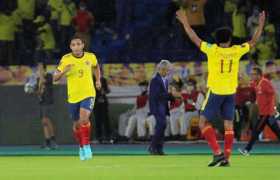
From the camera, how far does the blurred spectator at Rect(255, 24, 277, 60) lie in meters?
29.1

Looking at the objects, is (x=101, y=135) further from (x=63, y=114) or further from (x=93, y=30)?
(x=93, y=30)

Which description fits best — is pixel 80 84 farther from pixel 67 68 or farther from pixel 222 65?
pixel 222 65

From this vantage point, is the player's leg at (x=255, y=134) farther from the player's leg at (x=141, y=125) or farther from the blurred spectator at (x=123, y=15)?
the blurred spectator at (x=123, y=15)

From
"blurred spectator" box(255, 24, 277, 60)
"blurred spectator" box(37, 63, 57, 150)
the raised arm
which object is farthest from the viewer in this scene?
"blurred spectator" box(255, 24, 277, 60)

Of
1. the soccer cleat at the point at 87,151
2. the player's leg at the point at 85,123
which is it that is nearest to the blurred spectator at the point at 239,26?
the player's leg at the point at 85,123

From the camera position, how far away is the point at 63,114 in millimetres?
29109

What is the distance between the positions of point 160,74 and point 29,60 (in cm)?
845

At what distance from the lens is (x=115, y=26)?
31.8 metres

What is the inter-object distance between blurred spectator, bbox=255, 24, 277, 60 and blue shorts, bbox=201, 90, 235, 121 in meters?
12.2

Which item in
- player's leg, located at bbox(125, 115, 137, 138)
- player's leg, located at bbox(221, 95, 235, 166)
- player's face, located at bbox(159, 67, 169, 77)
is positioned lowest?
player's leg, located at bbox(125, 115, 137, 138)

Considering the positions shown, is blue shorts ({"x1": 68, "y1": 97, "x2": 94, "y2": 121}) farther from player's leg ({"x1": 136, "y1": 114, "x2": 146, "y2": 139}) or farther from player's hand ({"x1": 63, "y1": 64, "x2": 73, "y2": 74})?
player's leg ({"x1": 136, "y1": 114, "x2": 146, "y2": 139})

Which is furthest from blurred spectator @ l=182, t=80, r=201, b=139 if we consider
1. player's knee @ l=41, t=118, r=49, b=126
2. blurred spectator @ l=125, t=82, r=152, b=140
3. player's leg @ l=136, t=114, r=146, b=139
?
player's knee @ l=41, t=118, r=49, b=126

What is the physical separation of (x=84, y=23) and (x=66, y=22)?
710 mm
